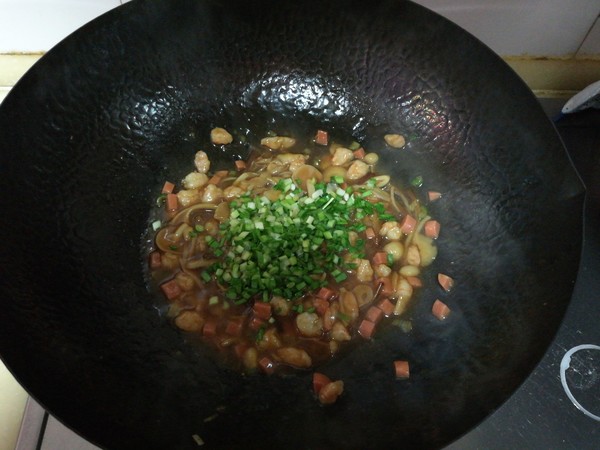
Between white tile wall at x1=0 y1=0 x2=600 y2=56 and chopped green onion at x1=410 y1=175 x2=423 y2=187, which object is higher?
white tile wall at x1=0 y1=0 x2=600 y2=56

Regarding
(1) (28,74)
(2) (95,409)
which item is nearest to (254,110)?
(1) (28,74)

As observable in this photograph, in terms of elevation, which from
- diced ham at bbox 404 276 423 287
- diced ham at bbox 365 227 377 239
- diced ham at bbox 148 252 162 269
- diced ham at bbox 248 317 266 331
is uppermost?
diced ham at bbox 148 252 162 269

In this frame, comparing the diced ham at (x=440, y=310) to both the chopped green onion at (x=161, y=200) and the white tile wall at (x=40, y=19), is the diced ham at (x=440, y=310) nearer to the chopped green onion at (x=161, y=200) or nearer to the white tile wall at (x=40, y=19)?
the chopped green onion at (x=161, y=200)

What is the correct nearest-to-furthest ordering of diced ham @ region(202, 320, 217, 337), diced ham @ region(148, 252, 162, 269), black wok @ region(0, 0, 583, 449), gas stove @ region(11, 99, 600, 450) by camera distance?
1. black wok @ region(0, 0, 583, 449)
2. gas stove @ region(11, 99, 600, 450)
3. diced ham @ region(202, 320, 217, 337)
4. diced ham @ region(148, 252, 162, 269)

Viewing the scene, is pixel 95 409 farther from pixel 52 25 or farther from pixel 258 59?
pixel 52 25

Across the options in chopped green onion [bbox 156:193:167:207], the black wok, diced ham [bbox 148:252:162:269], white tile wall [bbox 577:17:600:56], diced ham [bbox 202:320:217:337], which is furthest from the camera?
white tile wall [bbox 577:17:600:56]

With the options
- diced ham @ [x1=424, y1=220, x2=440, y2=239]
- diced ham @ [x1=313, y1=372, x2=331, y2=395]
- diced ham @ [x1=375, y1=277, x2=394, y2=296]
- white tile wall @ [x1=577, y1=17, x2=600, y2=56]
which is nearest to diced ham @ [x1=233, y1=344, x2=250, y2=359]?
diced ham @ [x1=313, y1=372, x2=331, y2=395]

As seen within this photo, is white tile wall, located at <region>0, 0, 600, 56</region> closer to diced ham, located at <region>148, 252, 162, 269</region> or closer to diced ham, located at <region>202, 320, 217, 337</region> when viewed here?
diced ham, located at <region>148, 252, 162, 269</region>

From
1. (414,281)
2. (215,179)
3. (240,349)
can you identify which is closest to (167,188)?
(215,179)
